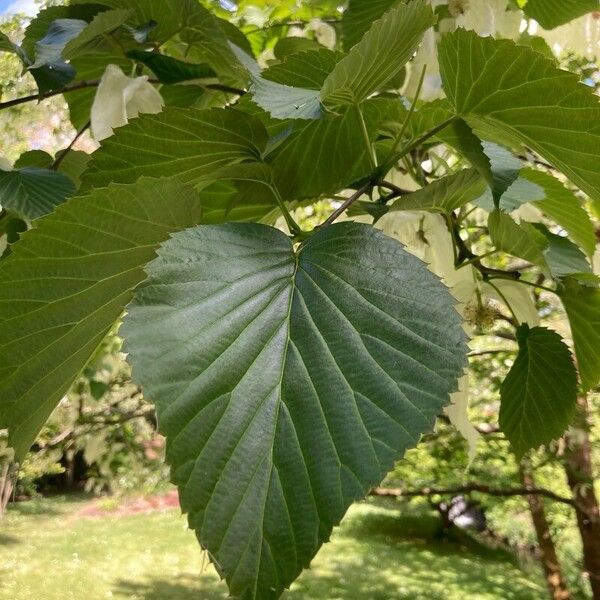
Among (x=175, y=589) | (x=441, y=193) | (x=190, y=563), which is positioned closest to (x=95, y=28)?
(x=441, y=193)

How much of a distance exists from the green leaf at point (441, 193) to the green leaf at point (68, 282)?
4.4 inches

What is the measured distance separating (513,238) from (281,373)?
20 centimetres

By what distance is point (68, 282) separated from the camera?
0.28m

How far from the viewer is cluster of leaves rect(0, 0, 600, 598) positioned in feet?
0.71

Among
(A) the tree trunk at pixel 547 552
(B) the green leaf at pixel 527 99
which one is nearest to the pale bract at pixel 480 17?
(B) the green leaf at pixel 527 99

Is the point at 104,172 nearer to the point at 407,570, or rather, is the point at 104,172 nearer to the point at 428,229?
the point at 428,229

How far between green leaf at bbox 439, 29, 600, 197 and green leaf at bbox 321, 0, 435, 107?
2 cm

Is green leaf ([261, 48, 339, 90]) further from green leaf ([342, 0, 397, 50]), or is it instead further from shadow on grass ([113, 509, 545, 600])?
shadow on grass ([113, 509, 545, 600])

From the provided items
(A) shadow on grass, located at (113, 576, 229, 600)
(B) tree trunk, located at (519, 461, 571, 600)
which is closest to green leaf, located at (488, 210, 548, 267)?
(B) tree trunk, located at (519, 461, 571, 600)

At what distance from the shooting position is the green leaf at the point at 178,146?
31 cm

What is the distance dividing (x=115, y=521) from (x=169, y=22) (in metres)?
6.83

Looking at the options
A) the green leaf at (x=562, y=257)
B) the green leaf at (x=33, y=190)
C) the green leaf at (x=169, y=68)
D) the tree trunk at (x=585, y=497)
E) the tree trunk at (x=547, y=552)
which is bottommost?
the tree trunk at (x=547, y=552)

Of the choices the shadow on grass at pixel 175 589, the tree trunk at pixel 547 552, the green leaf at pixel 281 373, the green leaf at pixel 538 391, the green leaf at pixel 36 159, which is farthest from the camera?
the shadow on grass at pixel 175 589

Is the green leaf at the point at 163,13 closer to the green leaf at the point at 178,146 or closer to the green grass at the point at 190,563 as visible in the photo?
the green leaf at the point at 178,146
